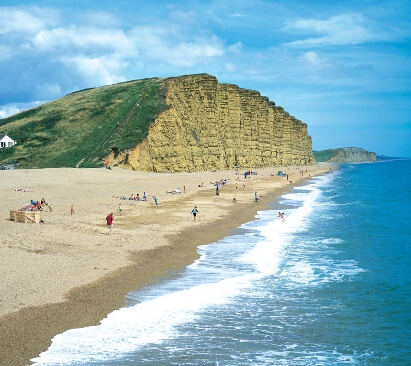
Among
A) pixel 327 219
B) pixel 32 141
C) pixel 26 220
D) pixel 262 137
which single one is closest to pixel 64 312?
pixel 26 220

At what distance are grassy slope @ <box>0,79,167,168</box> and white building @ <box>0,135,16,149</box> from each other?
49.5 inches

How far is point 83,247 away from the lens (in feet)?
64.9

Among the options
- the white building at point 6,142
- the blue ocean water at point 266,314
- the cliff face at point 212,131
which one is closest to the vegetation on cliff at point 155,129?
the cliff face at point 212,131

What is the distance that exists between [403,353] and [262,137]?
8877cm

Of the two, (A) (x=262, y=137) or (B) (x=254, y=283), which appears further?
(A) (x=262, y=137)

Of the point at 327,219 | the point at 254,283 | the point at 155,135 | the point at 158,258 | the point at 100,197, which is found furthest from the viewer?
the point at 155,135

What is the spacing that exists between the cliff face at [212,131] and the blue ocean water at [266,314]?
45.2 metres

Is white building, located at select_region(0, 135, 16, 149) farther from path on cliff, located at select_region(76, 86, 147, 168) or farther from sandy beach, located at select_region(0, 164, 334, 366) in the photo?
sandy beach, located at select_region(0, 164, 334, 366)

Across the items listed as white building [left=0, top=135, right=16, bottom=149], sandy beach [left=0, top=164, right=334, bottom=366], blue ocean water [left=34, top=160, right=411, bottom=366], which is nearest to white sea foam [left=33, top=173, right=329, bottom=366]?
blue ocean water [left=34, top=160, right=411, bottom=366]

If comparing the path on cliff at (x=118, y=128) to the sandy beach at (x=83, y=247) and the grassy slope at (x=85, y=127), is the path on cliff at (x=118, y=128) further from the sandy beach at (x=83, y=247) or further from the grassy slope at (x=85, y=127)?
the sandy beach at (x=83, y=247)

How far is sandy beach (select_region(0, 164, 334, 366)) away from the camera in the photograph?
1189 cm

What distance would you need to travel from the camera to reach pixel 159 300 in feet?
46.0

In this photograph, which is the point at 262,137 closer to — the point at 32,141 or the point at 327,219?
the point at 32,141

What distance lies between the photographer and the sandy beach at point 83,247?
39.0ft
